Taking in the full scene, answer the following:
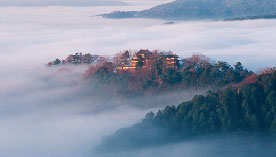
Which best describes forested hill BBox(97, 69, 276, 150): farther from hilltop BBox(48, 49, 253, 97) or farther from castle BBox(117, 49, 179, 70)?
castle BBox(117, 49, 179, 70)

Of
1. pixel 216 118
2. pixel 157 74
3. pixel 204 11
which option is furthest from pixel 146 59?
pixel 204 11

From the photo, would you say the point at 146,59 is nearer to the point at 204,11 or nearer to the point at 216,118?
the point at 216,118

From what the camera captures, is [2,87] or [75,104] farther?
[2,87]

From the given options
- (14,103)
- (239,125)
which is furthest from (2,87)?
(239,125)

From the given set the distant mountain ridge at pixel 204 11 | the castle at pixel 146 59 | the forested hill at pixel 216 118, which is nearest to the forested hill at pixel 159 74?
the castle at pixel 146 59

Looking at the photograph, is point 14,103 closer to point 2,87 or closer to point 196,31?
point 2,87
